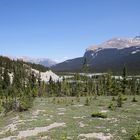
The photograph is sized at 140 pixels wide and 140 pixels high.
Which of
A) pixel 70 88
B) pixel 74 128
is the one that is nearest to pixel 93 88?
pixel 70 88

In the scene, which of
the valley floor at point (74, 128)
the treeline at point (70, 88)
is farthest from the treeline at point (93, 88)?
the valley floor at point (74, 128)

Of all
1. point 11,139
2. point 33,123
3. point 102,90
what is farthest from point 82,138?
point 102,90

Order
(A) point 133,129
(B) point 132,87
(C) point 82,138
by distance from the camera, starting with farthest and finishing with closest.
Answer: (B) point 132,87
(A) point 133,129
(C) point 82,138

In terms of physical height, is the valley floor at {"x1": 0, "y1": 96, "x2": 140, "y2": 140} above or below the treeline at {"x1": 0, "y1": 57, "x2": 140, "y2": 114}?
below

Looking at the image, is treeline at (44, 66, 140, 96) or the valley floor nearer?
the valley floor

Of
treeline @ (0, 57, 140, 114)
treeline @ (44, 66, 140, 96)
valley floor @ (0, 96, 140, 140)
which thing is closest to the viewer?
valley floor @ (0, 96, 140, 140)

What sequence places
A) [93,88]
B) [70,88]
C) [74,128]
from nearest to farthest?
[74,128], [93,88], [70,88]

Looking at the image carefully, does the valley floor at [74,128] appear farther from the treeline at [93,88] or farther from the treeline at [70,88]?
the treeline at [93,88]

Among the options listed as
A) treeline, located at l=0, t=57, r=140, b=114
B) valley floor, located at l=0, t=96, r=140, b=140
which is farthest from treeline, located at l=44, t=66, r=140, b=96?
valley floor, located at l=0, t=96, r=140, b=140

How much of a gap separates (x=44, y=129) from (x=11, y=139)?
19.0 feet

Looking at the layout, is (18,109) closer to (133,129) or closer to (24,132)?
(24,132)

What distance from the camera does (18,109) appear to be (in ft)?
208

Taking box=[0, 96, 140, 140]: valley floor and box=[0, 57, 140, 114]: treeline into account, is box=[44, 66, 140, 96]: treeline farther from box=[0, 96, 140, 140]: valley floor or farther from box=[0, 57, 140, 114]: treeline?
box=[0, 96, 140, 140]: valley floor

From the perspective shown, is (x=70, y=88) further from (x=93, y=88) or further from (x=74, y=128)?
(x=74, y=128)
